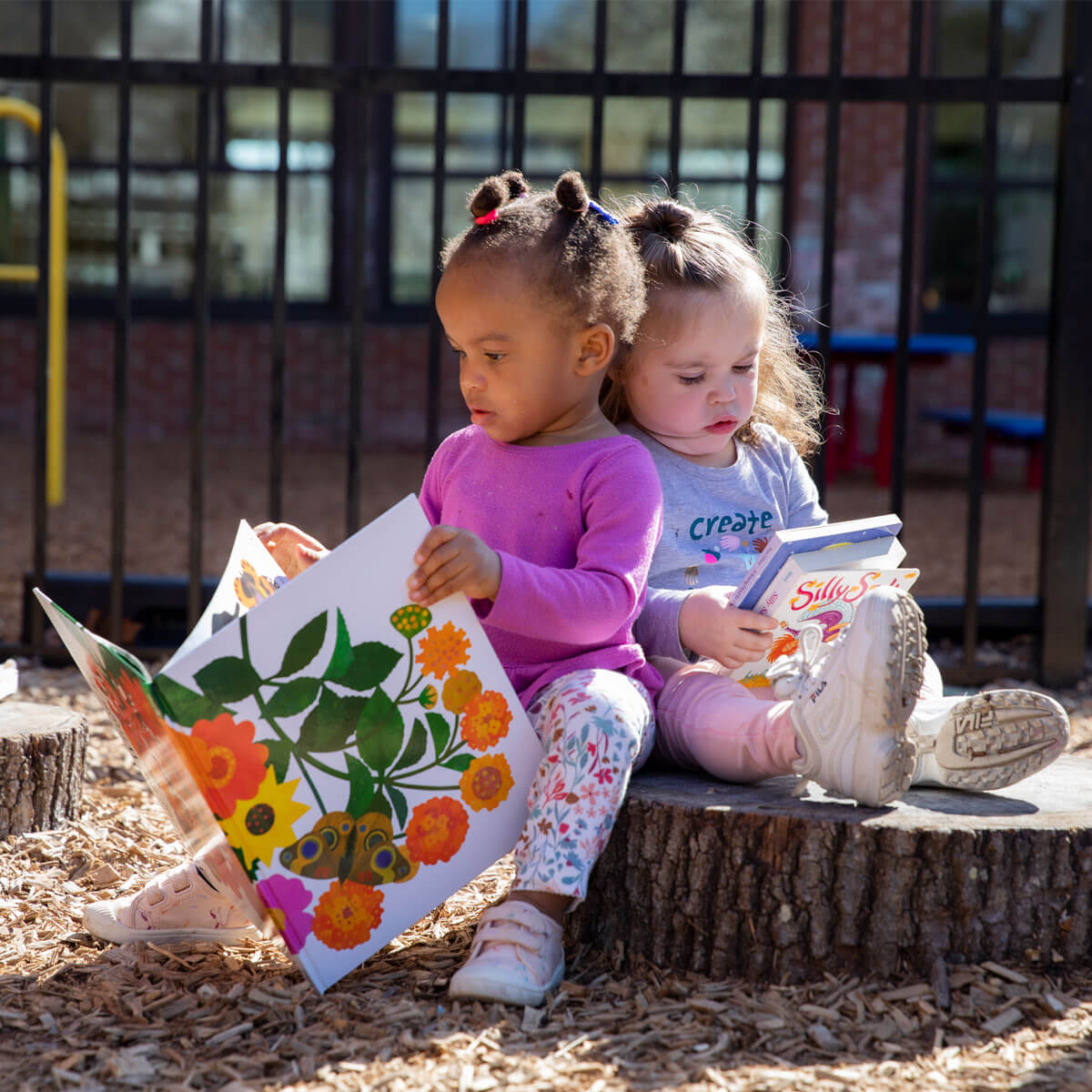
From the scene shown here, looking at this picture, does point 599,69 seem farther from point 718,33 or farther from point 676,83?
point 718,33

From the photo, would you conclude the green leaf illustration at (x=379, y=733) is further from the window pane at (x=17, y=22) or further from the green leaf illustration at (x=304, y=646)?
the window pane at (x=17, y=22)

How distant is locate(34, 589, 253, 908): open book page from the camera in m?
1.54

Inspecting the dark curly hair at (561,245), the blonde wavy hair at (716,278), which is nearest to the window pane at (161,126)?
the blonde wavy hair at (716,278)

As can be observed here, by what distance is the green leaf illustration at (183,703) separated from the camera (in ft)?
4.92

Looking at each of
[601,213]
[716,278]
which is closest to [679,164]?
[716,278]

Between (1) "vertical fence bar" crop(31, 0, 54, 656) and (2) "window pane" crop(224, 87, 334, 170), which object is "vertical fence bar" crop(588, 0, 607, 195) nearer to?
(1) "vertical fence bar" crop(31, 0, 54, 656)

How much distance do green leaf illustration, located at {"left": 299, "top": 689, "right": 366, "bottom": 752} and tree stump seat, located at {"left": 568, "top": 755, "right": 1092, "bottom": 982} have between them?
14.5 inches

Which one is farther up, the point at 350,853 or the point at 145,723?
the point at 145,723

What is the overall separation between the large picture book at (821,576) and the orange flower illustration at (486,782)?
38 cm

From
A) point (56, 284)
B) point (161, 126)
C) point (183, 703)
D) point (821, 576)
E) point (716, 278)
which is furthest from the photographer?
point (161, 126)

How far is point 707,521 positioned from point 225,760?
86 cm

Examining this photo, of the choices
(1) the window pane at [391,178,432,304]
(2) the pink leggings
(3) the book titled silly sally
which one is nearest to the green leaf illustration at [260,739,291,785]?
(3) the book titled silly sally

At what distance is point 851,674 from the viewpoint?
5.38ft

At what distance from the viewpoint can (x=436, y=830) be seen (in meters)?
1.69
